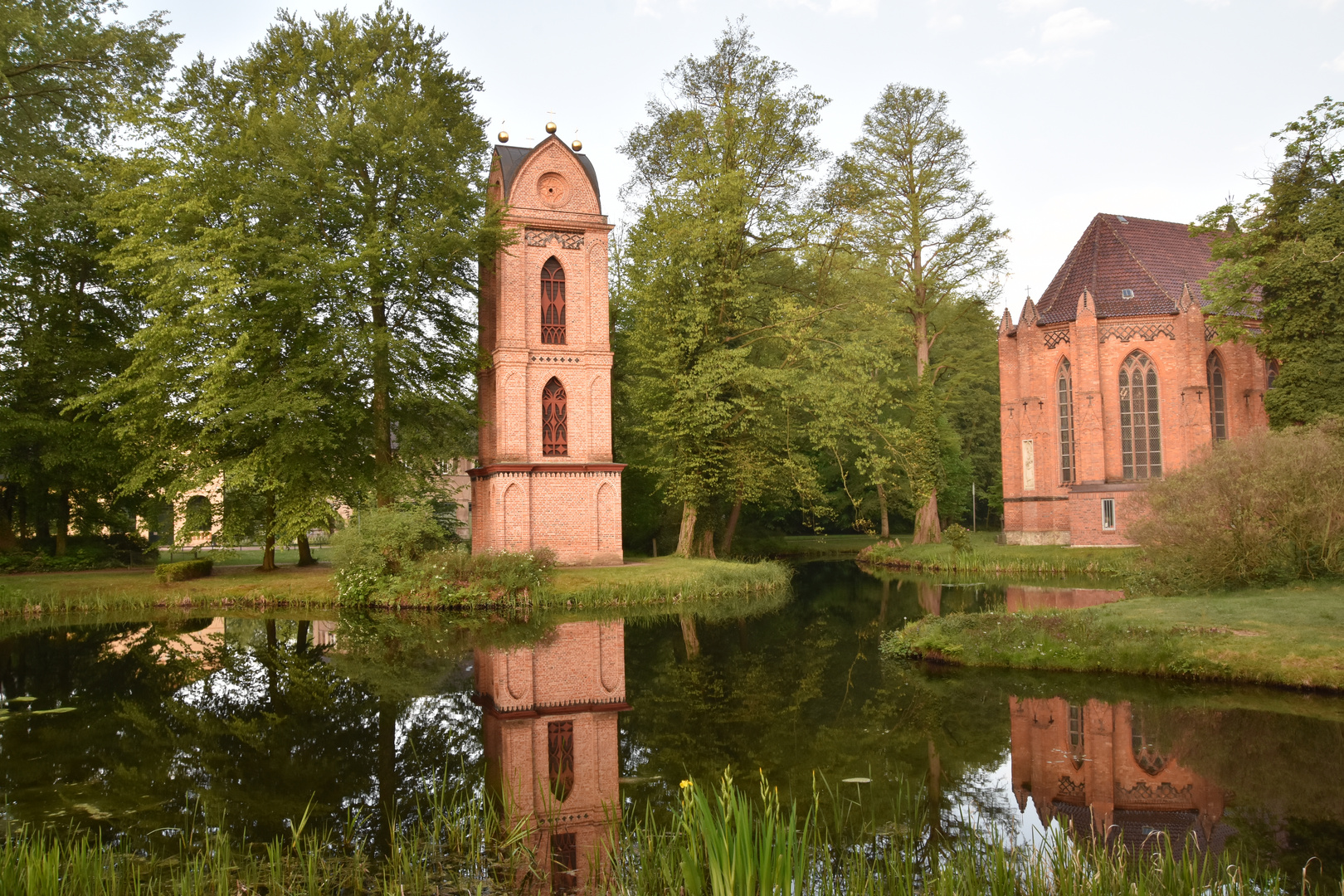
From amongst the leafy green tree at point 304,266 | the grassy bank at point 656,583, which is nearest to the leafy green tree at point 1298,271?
the grassy bank at point 656,583

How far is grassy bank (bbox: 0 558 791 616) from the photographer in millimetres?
19719

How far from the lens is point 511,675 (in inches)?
474

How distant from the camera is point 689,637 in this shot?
1562 centimetres

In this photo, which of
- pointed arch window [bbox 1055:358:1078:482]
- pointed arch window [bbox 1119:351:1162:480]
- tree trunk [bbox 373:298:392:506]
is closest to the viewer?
tree trunk [bbox 373:298:392:506]

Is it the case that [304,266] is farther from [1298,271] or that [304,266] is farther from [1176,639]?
[1298,271]

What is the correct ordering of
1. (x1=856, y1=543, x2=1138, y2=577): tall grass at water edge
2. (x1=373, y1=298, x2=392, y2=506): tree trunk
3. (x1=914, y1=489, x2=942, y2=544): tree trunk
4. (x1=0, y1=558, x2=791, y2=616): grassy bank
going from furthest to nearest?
(x1=914, y1=489, x2=942, y2=544): tree trunk
(x1=856, y1=543, x2=1138, y2=577): tall grass at water edge
(x1=373, y1=298, x2=392, y2=506): tree trunk
(x1=0, y1=558, x2=791, y2=616): grassy bank

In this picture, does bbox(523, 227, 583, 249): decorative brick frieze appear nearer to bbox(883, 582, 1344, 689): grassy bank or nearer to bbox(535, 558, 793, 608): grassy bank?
bbox(535, 558, 793, 608): grassy bank

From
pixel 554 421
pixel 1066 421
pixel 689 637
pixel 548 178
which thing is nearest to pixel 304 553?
pixel 554 421

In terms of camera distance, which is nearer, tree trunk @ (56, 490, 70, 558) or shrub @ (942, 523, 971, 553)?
tree trunk @ (56, 490, 70, 558)

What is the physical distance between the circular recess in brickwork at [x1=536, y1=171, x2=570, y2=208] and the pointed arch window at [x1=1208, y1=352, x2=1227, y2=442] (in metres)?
22.9

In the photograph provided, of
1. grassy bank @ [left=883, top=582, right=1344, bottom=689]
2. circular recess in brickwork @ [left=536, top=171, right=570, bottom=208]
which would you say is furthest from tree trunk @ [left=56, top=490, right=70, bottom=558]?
grassy bank @ [left=883, top=582, right=1344, bottom=689]

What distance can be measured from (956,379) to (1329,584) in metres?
21.6

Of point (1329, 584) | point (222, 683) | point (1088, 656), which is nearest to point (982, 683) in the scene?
point (1088, 656)

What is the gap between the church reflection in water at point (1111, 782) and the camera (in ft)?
20.7
